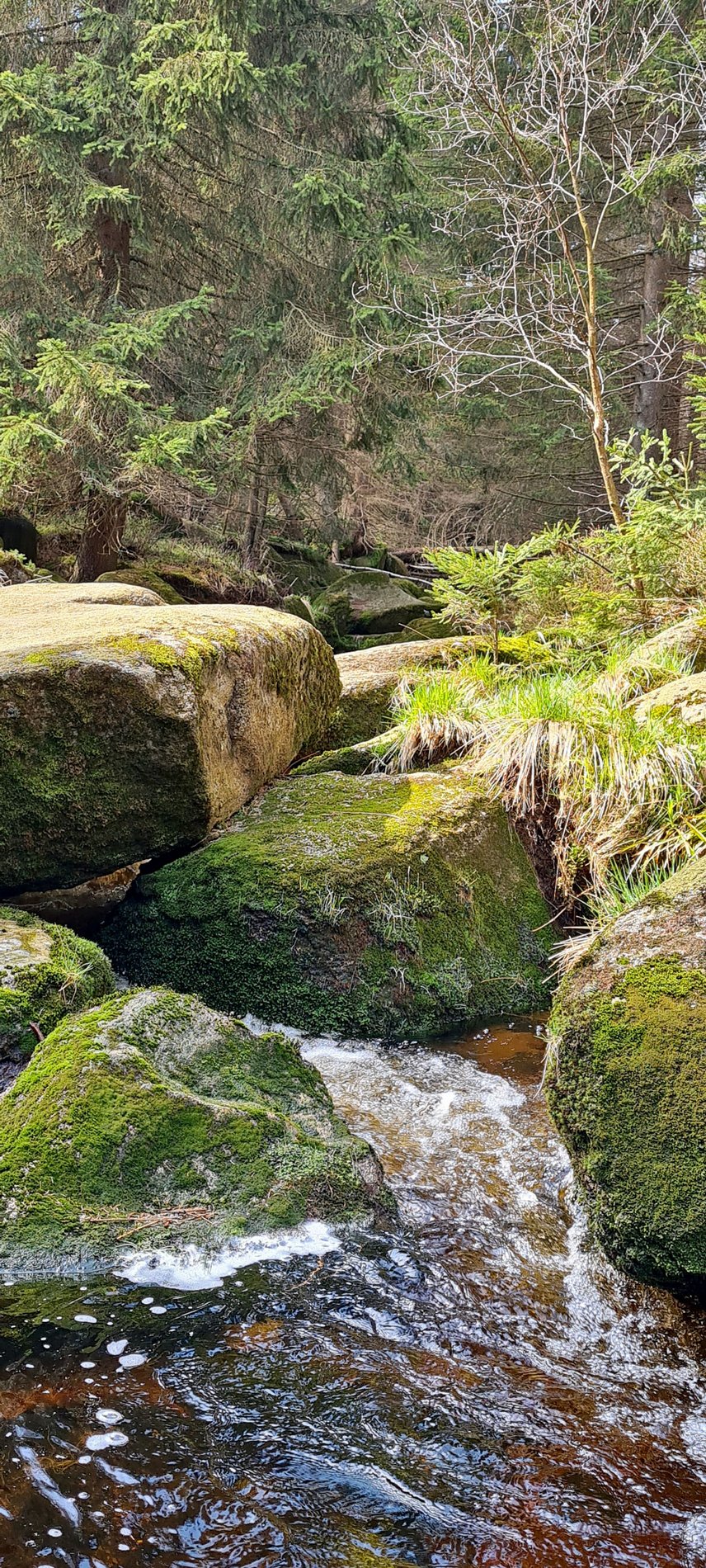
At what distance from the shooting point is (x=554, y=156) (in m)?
7.21

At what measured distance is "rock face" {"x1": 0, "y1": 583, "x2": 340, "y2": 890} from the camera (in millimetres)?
4230

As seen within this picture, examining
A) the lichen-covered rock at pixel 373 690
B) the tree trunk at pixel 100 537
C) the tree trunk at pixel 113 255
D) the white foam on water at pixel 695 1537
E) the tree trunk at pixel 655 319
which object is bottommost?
the white foam on water at pixel 695 1537

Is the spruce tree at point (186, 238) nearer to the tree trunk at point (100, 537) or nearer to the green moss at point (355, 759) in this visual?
the tree trunk at point (100, 537)

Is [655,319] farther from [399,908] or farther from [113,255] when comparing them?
[399,908]

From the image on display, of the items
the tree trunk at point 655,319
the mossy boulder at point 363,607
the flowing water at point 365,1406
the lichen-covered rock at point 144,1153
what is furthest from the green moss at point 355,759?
the mossy boulder at point 363,607

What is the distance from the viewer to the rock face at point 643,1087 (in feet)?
8.41

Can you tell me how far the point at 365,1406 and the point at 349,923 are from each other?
2.61 metres

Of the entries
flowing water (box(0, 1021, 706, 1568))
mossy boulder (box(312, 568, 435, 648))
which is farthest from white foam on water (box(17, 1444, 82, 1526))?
mossy boulder (box(312, 568, 435, 648))

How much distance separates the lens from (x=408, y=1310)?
8.48 ft

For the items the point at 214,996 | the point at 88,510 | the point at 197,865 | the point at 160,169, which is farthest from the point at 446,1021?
the point at 160,169

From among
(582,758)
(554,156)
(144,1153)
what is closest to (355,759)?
(582,758)

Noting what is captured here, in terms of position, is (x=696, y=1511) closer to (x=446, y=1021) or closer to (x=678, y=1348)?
(x=678, y=1348)

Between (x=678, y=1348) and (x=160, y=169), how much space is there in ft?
39.4

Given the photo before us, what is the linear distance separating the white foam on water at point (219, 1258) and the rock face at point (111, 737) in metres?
2.17
